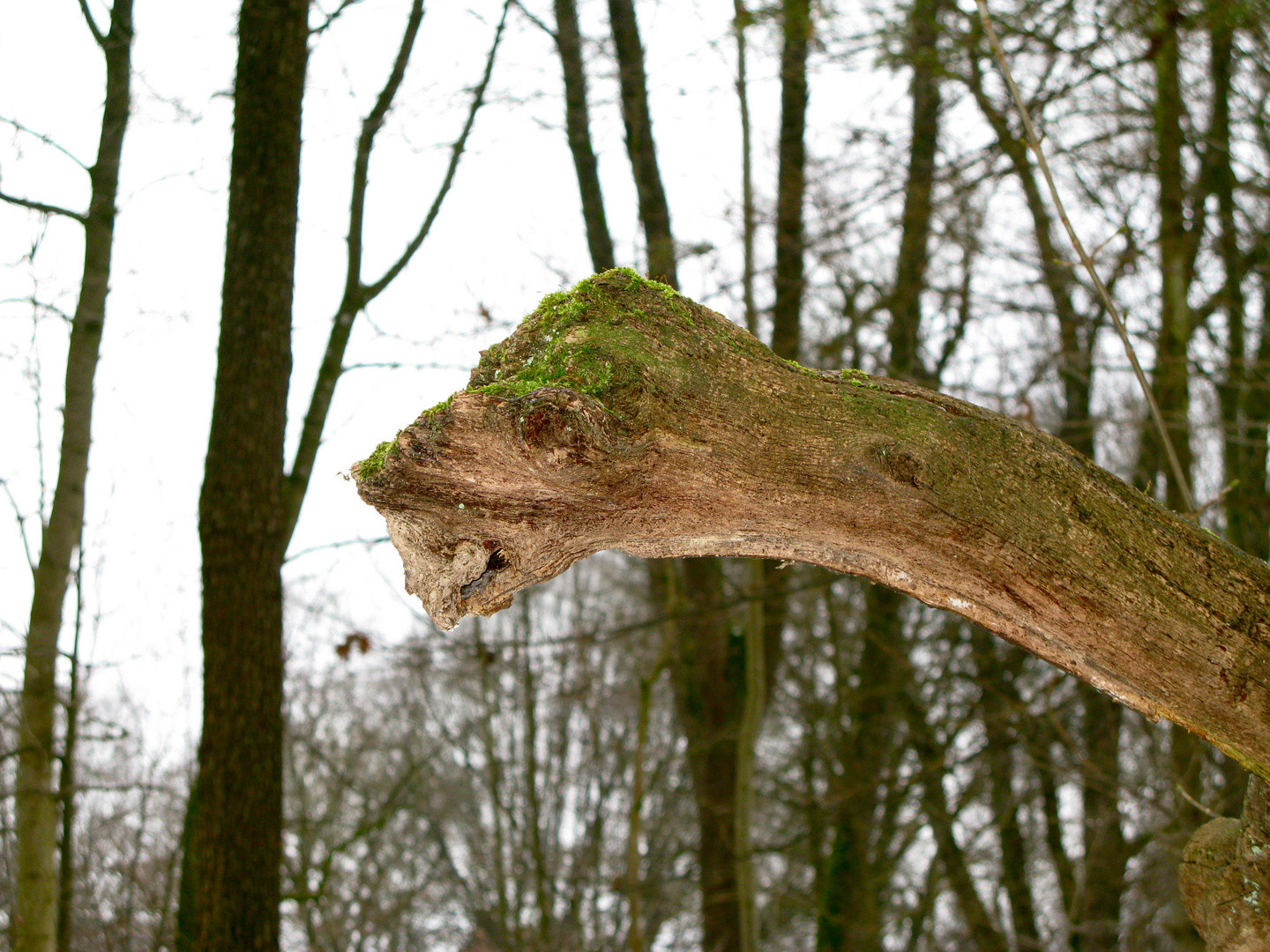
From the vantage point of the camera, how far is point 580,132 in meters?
8.92

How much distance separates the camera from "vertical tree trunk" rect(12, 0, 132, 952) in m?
5.80

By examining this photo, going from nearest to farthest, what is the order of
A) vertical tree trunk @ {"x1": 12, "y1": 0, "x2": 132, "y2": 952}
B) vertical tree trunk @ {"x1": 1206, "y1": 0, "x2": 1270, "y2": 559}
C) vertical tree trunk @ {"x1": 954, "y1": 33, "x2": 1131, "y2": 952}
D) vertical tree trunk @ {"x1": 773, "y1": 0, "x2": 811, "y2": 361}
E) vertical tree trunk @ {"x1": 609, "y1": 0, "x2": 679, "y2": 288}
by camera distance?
vertical tree trunk @ {"x1": 12, "y1": 0, "x2": 132, "y2": 952}, vertical tree trunk @ {"x1": 1206, "y1": 0, "x2": 1270, "y2": 559}, vertical tree trunk @ {"x1": 773, "y1": 0, "x2": 811, "y2": 361}, vertical tree trunk @ {"x1": 609, "y1": 0, "x2": 679, "y2": 288}, vertical tree trunk @ {"x1": 954, "y1": 33, "x2": 1131, "y2": 952}

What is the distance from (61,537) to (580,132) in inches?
207

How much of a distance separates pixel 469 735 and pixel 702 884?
6538 millimetres

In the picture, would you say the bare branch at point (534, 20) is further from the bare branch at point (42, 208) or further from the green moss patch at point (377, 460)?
the green moss patch at point (377, 460)

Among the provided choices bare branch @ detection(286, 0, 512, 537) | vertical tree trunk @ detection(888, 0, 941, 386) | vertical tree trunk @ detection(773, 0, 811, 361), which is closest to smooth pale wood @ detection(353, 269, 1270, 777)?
bare branch @ detection(286, 0, 512, 537)

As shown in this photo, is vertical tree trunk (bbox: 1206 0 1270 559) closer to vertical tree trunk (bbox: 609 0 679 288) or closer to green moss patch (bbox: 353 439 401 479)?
vertical tree trunk (bbox: 609 0 679 288)

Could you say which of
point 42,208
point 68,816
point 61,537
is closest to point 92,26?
point 42,208

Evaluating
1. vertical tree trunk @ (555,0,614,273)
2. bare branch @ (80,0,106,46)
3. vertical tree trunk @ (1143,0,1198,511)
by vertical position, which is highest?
vertical tree trunk @ (555,0,614,273)

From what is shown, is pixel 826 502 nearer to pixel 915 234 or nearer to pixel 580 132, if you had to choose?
pixel 915 234

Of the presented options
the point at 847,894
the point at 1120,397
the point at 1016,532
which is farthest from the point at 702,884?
the point at 1016,532

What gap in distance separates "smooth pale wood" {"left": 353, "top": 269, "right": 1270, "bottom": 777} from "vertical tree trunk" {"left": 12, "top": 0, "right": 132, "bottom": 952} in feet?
15.4

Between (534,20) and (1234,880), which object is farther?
(534,20)

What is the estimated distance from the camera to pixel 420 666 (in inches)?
294
